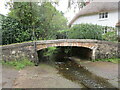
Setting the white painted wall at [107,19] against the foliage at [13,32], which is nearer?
the foliage at [13,32]

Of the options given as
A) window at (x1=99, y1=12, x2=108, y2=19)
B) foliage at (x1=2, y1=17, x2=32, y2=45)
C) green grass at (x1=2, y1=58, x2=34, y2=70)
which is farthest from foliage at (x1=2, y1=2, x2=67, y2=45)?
window at (x1=99, y1=12, x2=108, y2=19)

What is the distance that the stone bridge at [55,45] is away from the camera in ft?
17.7

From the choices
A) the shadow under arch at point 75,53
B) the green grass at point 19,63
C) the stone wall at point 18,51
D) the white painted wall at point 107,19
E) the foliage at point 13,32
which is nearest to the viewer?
the green grass at point 19,63

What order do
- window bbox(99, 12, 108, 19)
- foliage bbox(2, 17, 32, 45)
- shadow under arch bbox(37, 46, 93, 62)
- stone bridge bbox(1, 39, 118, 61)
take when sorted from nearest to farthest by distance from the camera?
stone bridge bbox(1, 39, 118, 61) → foliage bbox(2, 17, 32, 45) → shadow under arch bbox(37, 46, 93, 62) → window bbox(99, 12, 108, 19)

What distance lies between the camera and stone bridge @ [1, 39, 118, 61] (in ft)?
17.7

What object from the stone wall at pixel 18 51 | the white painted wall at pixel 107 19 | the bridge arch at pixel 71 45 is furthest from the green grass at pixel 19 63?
the white painted wall at pixel 107 19

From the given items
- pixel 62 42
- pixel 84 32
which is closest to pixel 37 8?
pixel 62 42

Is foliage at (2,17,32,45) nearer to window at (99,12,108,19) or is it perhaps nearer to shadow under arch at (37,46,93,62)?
shadow under arch at (37,46,93,62)

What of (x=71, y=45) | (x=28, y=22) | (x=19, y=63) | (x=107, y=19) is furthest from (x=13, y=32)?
(x=107, y=19)

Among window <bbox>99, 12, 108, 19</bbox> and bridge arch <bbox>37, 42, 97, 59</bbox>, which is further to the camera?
window <bbox>99, 12, 108, 19</bbox>

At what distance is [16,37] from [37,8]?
2870 millimetres

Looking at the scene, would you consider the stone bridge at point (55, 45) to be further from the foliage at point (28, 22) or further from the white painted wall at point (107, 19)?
the white painted wall at point (107, 19)

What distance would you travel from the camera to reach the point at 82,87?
3.41 metres

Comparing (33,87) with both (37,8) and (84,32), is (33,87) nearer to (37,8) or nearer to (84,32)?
(84,32)
